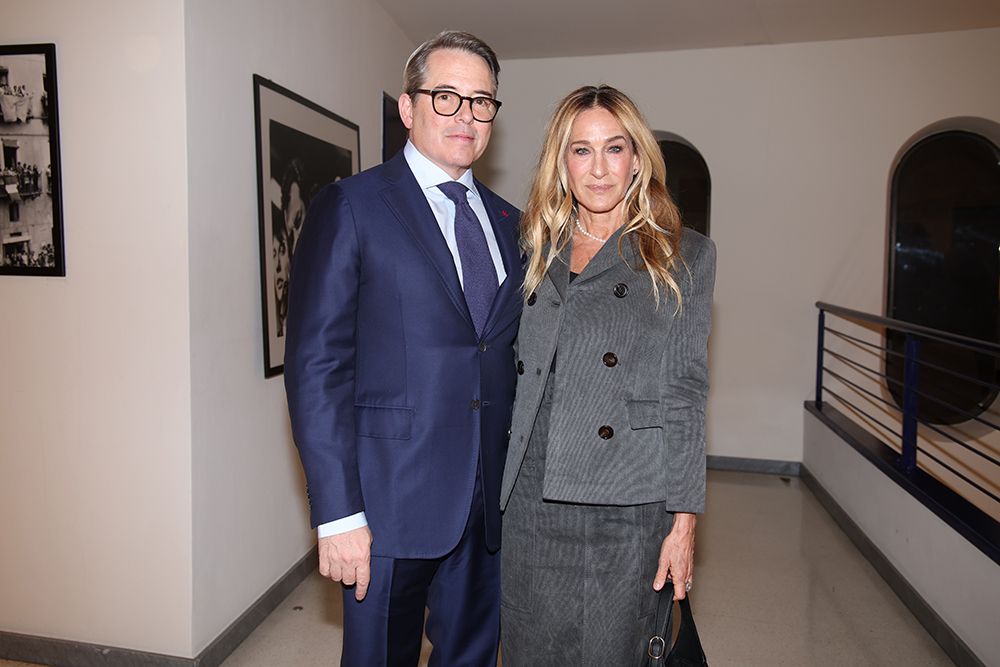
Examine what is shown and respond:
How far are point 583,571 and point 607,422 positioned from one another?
34 centimetres

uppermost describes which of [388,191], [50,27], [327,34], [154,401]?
[327,34]

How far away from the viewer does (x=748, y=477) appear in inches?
209

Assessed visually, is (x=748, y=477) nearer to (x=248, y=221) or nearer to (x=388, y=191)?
(x=248, y=221)

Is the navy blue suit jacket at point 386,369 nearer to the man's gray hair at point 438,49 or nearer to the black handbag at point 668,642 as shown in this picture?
the man's gray hair at point 438,49

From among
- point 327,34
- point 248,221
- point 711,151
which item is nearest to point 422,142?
point 248,221

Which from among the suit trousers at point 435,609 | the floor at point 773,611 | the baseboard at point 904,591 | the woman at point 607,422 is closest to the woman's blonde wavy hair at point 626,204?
the woman at point 607,422

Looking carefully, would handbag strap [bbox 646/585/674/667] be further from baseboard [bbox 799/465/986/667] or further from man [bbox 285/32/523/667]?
baseboard [bbox 799/465/986/667]

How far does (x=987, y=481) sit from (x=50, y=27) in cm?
548

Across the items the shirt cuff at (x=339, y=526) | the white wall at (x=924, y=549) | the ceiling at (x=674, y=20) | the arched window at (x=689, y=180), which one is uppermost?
the ceiling at (x=674, y=20)

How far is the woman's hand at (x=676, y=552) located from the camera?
1.67 metres

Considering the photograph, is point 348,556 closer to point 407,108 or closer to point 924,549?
point 407,108

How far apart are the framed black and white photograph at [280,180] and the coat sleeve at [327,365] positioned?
141 centimetres

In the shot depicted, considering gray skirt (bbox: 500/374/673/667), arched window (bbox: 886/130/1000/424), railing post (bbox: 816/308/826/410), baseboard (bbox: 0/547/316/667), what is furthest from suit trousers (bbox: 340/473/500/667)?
arched window (bbox: 886/130/1000/424)

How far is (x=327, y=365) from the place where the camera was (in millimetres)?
1519
